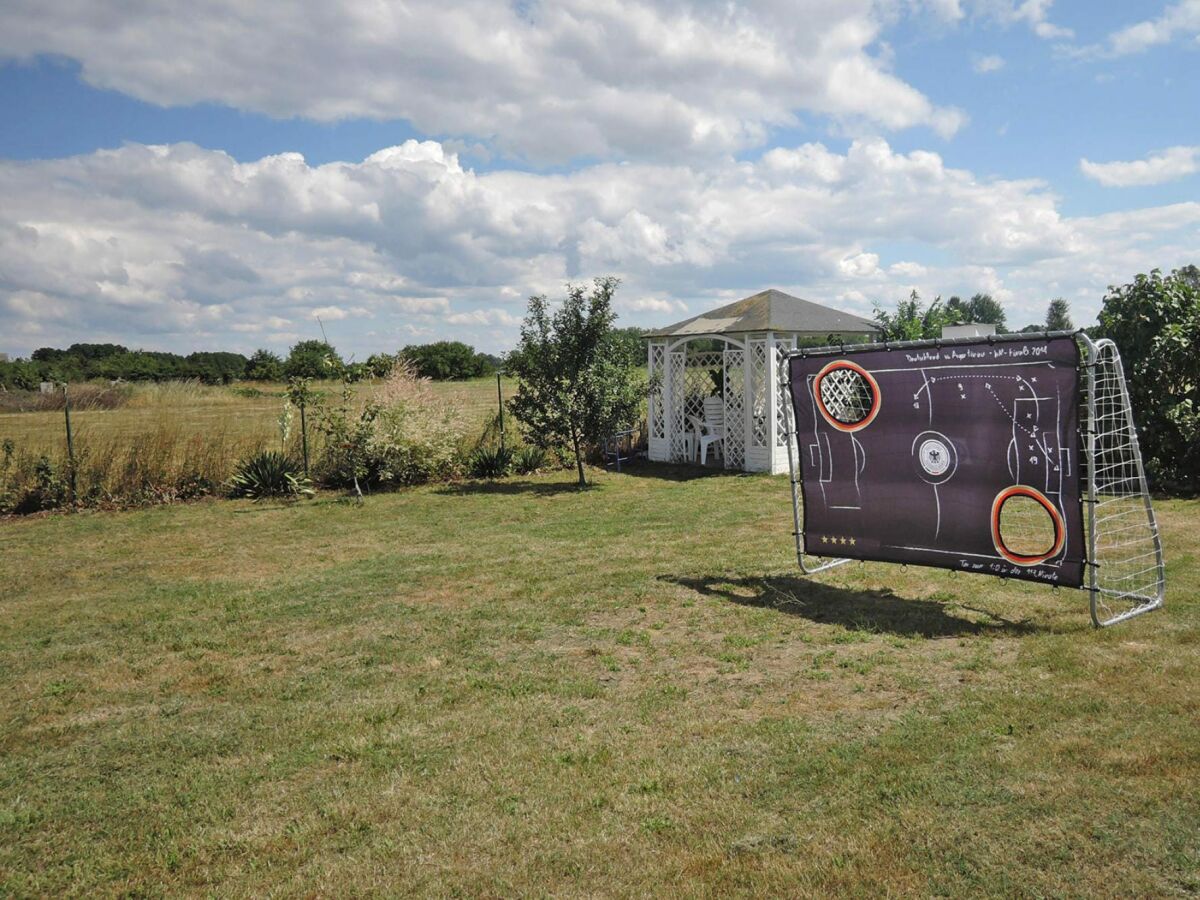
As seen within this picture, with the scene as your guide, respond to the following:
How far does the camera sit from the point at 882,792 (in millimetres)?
3568

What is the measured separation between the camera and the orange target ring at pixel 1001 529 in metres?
5.64

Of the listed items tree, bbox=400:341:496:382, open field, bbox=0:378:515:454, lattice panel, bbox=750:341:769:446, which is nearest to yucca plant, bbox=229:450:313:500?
open field, bbox=0:378:515:454

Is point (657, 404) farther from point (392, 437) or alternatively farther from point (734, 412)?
point (392, 437)

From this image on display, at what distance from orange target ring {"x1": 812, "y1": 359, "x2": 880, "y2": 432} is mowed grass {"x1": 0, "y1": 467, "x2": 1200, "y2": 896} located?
1.49 metres

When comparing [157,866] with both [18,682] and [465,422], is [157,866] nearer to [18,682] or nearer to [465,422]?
[18,682]

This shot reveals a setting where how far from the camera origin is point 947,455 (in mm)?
6242

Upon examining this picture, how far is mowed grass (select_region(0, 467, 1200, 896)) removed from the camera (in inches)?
124

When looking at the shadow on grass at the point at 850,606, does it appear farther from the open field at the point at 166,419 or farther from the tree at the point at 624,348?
the open field at the point at 166,419

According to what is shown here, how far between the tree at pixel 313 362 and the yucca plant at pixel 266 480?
4.98ft

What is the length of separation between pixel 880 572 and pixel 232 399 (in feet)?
48.1

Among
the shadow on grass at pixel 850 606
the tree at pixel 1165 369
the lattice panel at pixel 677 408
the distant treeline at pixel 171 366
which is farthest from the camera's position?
the distant treeline at pixel 171 366

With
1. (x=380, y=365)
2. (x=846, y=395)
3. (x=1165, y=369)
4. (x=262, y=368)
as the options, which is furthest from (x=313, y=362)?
(x=262, y=368)

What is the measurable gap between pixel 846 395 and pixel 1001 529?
5.36 ft

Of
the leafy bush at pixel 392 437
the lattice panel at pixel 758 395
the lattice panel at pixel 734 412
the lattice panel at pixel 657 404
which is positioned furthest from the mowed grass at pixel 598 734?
the lattice panel at pixel 657 404
